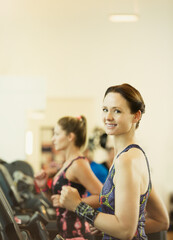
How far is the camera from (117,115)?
1.49 meters

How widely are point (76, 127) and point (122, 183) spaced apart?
1.09 meters

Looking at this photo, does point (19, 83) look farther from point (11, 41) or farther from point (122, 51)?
point (122, 51)

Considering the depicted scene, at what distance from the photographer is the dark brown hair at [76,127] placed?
7.85ft

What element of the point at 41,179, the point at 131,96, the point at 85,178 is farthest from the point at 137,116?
the point at 41,179

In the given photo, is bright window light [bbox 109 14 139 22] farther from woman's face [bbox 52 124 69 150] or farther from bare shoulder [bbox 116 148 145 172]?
bare shoulder [bbox 116 148 145 172]

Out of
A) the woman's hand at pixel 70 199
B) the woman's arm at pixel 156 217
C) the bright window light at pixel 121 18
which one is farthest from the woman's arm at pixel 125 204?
the bright window light at pixel 121 18

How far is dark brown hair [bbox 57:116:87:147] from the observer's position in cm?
239

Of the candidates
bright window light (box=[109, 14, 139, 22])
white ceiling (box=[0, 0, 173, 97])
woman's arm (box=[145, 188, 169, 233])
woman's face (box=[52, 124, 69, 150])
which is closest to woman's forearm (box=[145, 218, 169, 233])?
woman's arm (box=[145, 188, 169, 233])

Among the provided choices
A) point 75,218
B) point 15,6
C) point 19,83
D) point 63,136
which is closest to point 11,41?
point 15,6

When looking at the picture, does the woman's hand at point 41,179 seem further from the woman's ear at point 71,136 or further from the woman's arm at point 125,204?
the woman's arm at point 125,204

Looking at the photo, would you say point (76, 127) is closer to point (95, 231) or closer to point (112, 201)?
point (95, 231)

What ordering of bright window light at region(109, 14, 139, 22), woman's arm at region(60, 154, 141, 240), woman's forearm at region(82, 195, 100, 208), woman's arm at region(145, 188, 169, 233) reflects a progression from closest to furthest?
woman's arm at region(60, 154, 141, 240) < woman's arm at region(145, 188, 169, 233) < woman's forearm at region(82, 195, 100, 208) < bright window light at region(109, 14, 139, 22)

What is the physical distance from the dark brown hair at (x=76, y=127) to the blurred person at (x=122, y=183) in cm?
82

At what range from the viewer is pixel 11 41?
3158mm
